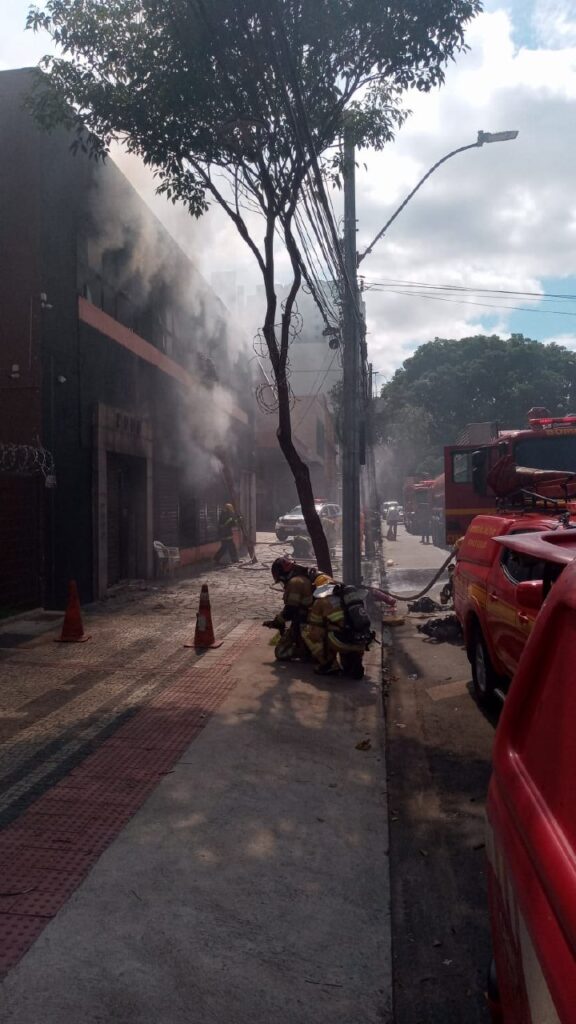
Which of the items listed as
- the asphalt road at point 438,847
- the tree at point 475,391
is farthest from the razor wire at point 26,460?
Result: the tree at point 475,391

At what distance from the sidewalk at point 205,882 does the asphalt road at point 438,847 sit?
136 mm

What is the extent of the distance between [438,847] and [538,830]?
2865 mm

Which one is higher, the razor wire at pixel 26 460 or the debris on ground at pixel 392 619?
the razor wire at pixel 26 460

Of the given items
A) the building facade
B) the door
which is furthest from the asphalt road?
the door

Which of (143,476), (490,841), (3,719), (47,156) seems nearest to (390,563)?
(143,476)

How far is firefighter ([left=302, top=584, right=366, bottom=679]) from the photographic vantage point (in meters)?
7.61

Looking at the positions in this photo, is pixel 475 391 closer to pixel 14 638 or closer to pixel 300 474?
pixel 300 474

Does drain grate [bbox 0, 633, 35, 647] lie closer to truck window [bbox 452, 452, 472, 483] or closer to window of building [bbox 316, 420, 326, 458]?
truck window [bbox 452, 452, 472, 483]

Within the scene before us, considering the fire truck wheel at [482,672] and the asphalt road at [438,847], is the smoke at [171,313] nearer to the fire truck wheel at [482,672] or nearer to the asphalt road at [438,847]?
the fire truck wheel at [482,672]

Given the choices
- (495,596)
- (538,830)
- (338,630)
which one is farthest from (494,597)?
(538,830)

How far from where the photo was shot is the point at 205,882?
12.0 feet

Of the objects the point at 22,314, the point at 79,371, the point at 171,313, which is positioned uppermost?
the point at 171,313

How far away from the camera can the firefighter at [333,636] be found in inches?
299

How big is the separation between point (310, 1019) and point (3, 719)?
410cm
